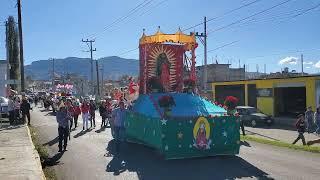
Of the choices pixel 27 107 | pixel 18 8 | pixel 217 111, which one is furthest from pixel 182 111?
pixel 18 8

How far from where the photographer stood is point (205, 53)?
145ft

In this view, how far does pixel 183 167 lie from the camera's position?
40.1ft

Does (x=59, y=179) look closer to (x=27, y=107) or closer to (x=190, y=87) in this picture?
(x=190, y=87)

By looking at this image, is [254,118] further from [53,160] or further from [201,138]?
[53,160]

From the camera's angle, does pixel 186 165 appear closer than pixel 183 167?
No

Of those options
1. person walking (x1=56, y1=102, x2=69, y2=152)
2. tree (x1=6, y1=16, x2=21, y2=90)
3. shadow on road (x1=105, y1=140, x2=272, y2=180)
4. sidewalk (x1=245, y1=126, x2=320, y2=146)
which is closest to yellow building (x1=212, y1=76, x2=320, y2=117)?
sidewalk (x1=245, y1=126, x2=320, y2=146)

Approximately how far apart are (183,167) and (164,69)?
6.80 metres

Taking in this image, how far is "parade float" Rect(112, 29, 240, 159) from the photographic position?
1295cm

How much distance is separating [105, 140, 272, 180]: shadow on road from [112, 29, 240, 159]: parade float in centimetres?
33

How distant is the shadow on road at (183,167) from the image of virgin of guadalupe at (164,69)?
4.14 metres

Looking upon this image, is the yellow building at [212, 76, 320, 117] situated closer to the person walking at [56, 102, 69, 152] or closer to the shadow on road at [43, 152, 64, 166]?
the person walking at [56, 102, 69, 152]

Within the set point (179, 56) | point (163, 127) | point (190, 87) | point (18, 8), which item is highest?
point (18, 8)

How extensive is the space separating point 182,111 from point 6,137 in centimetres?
902

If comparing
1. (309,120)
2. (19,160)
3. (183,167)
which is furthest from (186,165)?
(309,120)
